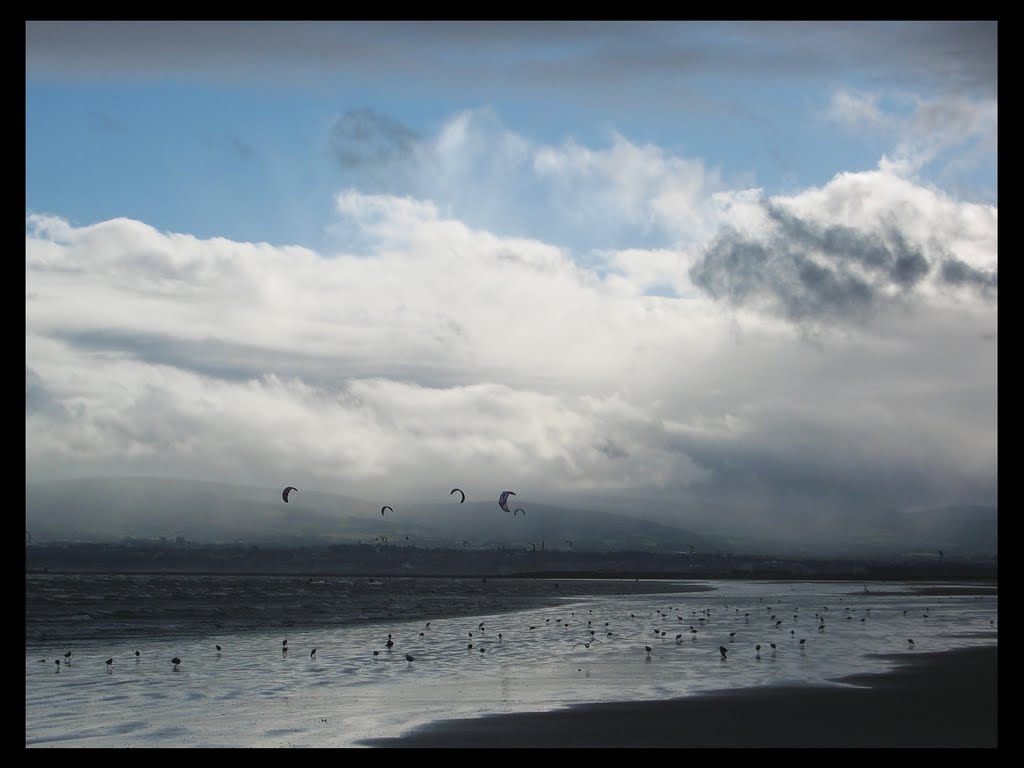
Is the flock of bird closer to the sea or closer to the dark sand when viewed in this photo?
the sea

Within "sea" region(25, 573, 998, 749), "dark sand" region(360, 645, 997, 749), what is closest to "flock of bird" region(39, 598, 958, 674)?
"sea" region(25, 573, 998, 749)

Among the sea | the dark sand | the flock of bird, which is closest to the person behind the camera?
the dark sand

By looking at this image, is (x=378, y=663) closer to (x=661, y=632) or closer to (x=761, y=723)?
(x=761, y=723)

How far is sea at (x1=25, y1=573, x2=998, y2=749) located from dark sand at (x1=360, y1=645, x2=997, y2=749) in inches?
30.5

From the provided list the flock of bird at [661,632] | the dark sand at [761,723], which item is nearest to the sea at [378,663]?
the flock of bird at [661,632]

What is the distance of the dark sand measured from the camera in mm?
17406

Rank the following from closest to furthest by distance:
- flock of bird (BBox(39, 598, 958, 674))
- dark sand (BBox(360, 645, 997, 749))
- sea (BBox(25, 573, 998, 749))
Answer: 1. dark sand (BBox(360, 645, 997, 749))
2. sea (BBox(25, 573, 998, 749))
3. flock of bird (BBox(39, 598, 958, 674))

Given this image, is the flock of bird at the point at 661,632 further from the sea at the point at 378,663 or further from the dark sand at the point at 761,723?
the dark sand at the point at 761,723

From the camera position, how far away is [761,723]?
19.3 meters

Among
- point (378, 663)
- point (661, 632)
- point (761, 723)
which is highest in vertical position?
point (761, 723)

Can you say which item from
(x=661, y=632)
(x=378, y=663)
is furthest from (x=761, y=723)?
(x=661, y=632)

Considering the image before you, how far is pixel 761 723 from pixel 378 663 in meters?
13.1

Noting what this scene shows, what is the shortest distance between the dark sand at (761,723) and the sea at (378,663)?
0.78 metres

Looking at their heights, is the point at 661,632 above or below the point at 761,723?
below
